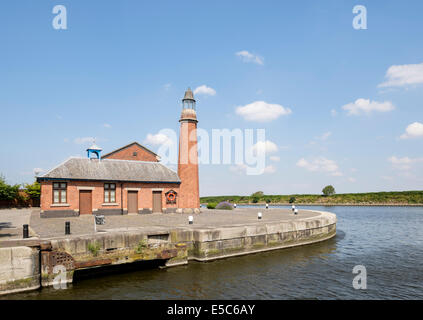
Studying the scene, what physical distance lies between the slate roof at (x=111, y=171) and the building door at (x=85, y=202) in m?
1.48

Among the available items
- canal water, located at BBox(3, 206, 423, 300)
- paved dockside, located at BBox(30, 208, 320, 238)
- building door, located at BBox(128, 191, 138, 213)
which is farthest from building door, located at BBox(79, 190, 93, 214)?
canal water, located at BBox(3, 206, 423, 300)

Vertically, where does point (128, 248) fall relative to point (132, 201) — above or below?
below

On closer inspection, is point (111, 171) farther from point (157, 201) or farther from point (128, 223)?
point (128, 223)

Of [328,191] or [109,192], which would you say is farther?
[328,191]

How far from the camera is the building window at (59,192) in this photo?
2722 centimetres

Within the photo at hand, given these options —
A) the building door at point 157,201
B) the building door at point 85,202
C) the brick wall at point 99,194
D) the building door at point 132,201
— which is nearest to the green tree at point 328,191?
the brick wall at point 99,194

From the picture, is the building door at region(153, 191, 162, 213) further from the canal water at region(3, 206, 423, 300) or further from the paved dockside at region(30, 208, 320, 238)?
the canal water at region(3, 206, 423, 300)

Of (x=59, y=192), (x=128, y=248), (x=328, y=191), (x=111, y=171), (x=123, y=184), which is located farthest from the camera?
(x=328, y=191)

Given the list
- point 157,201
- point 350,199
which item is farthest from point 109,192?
point 350,199

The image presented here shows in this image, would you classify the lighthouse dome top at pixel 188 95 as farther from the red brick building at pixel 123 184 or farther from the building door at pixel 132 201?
the building door at pixel 132 201

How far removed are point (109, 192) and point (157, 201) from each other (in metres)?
5.37

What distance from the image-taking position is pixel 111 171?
3097 cm
